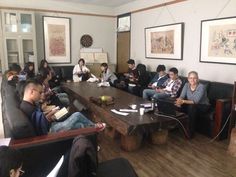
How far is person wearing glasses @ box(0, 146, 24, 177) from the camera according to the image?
104cm

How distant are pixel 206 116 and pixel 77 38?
4.75m

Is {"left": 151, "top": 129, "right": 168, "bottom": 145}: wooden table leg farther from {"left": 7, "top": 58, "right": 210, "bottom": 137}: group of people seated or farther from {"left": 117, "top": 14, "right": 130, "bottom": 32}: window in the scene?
{"left": 117, "top": 14, "right": 130, "bottom": 32}: window

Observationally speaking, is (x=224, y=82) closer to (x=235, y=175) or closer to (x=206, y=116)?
(x=206, y=116)

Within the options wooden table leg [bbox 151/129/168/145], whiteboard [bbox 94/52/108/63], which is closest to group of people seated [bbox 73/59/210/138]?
wooden table leg [bbox 151/129/168/145]

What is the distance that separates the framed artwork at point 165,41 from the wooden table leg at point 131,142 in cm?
258

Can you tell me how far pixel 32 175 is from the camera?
66.6 inches

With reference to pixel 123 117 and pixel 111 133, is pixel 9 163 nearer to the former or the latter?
pixel 123 117

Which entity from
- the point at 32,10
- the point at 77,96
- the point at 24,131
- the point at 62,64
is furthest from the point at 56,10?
the point at 24,131

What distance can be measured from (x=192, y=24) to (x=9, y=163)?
4351mm

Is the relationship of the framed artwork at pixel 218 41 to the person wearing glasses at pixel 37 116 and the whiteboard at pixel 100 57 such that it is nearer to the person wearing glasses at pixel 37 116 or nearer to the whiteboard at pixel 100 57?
the person wearing glasses at pixel 37 116

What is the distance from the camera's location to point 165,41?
5215mm

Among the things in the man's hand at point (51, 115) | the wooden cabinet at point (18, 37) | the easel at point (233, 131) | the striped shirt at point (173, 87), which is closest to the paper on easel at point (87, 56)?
the wooden cabinet at point (18, 37)

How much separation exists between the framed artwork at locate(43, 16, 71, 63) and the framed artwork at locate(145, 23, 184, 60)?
96.7 inches

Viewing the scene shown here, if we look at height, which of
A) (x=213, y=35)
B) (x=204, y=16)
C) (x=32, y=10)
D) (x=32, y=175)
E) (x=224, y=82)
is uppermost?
(x=32, y=10)
